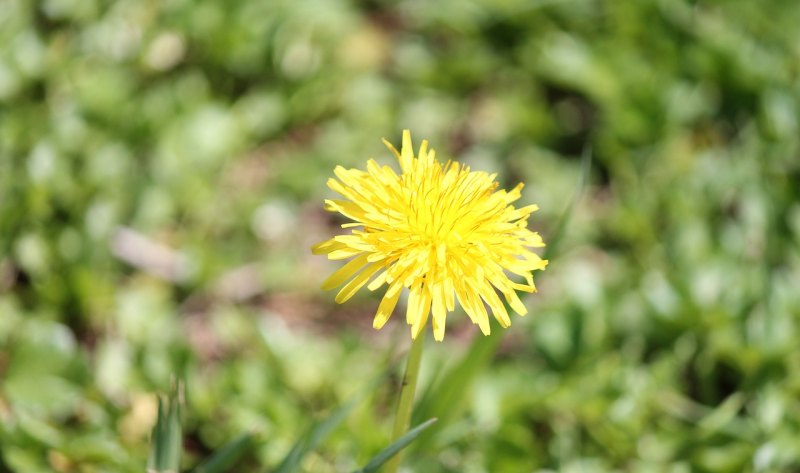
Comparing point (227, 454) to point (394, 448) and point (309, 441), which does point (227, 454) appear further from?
point (394, 448)

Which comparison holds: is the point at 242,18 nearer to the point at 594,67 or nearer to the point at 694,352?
the point at 594,67

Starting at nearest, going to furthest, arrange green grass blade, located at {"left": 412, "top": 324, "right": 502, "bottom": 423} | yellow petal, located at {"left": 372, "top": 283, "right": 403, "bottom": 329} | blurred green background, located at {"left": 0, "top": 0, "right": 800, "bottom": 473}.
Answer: yellow petal, located at {"left": 372, "top": 283, "right": 403, "bottom": 329}, green grass blade, located at {"left": 412, "top": 324, "right": 502, "bottom": 423}, blurred green background, located at {"left": 0, "top": 0, "right": 800, "bottom": 473}

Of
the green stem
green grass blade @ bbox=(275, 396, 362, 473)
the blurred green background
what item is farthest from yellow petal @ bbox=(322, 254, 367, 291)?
the blurred green background

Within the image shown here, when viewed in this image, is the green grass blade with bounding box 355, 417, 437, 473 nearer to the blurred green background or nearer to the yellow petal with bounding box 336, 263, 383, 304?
the yellow petal with bounding box 336, 263, 383, 304

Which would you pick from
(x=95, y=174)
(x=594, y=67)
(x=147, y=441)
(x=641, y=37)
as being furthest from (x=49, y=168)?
(x=641, y=37)

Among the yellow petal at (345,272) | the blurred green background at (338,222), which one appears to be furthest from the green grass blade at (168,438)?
the blurred green background at (338,222)

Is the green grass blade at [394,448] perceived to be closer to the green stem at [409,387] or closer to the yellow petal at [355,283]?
the green stem at [409,387]
